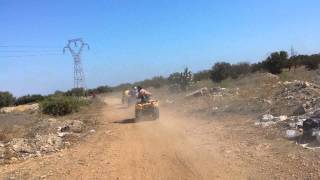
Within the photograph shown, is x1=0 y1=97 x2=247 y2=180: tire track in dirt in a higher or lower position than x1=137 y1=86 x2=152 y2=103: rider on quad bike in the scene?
lower

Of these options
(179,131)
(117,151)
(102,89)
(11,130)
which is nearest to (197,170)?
(117,151)

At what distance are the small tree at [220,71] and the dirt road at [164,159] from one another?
1733 inches

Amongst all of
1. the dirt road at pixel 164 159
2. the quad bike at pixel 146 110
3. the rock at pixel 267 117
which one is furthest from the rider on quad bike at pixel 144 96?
the rock at pixel 267 117

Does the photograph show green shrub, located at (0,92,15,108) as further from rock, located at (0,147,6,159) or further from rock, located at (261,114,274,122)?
rock, located at (261,114,274,122)

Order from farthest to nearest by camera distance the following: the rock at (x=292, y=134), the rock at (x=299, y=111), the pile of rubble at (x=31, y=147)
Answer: the rock at (x=299, y=111)
the pile of rubble at (x=31, y=147)
the rock at (x=292, y=134)

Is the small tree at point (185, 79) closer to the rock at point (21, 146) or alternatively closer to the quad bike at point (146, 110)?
the quad bike at point (146, 110)

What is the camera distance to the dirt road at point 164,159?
40.7ft

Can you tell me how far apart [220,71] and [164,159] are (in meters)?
51.3

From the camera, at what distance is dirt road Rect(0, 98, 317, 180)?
12406mm

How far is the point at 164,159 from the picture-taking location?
14555 millimetres

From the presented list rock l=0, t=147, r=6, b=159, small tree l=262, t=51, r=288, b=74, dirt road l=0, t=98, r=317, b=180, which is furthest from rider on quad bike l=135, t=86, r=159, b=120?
small tree l=262, t=51, r=288, b=74

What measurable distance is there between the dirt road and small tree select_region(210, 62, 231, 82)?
44028 millimetres

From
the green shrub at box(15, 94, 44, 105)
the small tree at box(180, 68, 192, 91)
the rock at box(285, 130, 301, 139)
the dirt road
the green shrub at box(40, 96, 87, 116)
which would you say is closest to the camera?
the dirt road

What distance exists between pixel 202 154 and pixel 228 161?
1.50 metres
